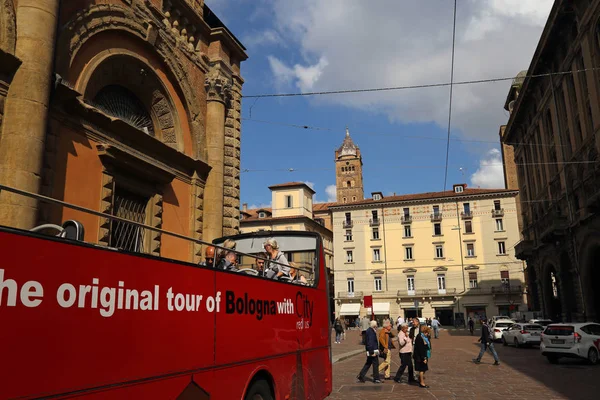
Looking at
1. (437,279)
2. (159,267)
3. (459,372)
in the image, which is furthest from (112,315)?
(437,279)

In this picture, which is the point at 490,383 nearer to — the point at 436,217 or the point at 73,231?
the point at 73,231

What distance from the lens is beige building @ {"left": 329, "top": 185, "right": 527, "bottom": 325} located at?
5975 centimetres

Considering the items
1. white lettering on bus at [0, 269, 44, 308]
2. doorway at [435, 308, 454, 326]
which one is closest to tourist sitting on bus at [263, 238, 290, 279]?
white lettering on bus at [0, 269, 44, 308]

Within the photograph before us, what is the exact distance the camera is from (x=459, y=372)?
615 inches

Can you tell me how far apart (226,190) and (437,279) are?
49.8 m

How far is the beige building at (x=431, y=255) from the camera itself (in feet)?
196

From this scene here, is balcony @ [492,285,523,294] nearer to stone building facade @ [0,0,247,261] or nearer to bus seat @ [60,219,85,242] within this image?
stone building facade @ [0,0,247,261]

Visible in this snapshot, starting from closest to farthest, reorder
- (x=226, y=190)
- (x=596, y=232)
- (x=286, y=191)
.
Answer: (x=226, y=190), (x=596, y=232), (x=286, y=191)

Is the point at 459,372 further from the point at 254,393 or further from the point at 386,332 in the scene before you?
the point at 254,393

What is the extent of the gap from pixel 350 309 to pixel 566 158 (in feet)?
120

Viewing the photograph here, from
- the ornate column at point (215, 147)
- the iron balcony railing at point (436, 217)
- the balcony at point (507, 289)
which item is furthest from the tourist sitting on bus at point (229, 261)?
the iron balcony railing at point (436, 217)

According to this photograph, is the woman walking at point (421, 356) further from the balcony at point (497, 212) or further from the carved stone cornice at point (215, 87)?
the balcony at point (497, 212)

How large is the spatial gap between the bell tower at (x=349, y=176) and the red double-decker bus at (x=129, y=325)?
313 feet

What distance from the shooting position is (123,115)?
13.6 m
